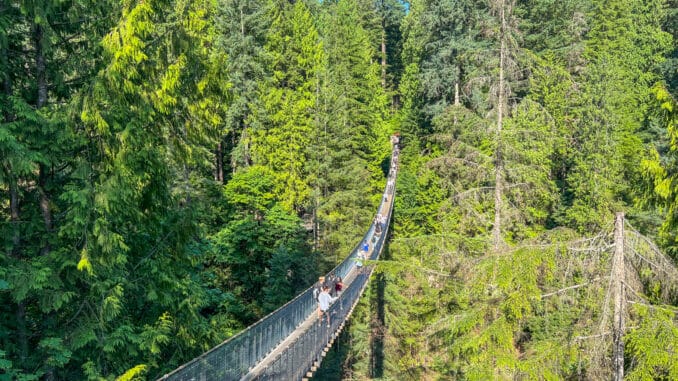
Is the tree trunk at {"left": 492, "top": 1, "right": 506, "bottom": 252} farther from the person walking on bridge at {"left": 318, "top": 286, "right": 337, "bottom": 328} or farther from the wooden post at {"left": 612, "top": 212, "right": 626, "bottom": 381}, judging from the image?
the wooden post at {"left": 612, "top": 212, "right": 626, "bottom": 381}

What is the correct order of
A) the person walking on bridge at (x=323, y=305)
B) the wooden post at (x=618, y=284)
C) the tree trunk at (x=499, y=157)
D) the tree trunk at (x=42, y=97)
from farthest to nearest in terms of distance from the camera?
1. the tree trunk at (x=499, y=157)
2. the person walking on bridge at (x=323, y=305)
3. the tree trunk at (x=42, y=97)
4. the wooden post at (x=618, y=284)

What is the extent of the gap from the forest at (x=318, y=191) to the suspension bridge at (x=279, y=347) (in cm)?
89

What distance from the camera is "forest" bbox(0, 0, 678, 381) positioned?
5789mm

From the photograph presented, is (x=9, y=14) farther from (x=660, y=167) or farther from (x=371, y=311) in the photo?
(x=371, y=311)

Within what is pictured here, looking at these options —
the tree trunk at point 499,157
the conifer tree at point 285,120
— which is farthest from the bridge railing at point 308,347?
the conifer tree at point 285,120

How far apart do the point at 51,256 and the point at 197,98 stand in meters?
3.04

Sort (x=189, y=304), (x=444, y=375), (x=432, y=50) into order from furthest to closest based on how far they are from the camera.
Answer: (x=432, y=50) → (x=444, y=375) → (x=189, y=304)

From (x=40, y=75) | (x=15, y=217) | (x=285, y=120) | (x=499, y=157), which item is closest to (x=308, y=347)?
(x=15, y=217)

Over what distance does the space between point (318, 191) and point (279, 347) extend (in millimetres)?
14805

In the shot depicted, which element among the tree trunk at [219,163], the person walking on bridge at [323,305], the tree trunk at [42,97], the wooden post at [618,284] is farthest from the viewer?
the tree trunk at [219,163]

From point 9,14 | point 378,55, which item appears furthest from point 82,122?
point 378,55

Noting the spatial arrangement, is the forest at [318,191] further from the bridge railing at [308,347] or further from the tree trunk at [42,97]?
the bridge railing at [308,347]

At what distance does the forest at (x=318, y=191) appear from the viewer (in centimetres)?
579

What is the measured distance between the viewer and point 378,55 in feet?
151
